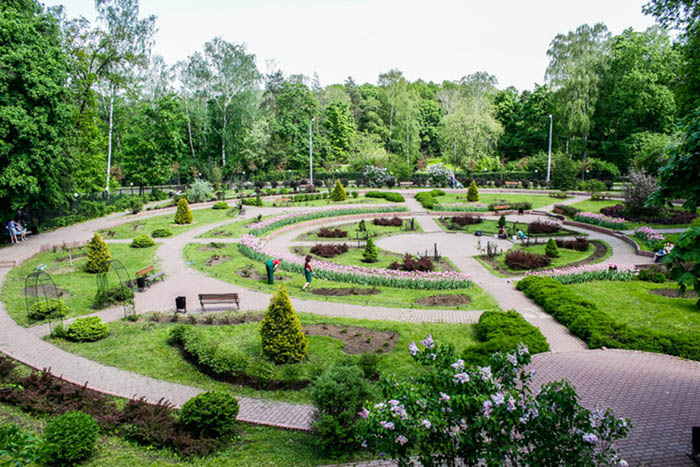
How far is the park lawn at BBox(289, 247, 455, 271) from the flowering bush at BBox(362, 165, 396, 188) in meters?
29.3

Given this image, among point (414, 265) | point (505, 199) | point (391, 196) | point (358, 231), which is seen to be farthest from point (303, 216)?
point (505, 199)

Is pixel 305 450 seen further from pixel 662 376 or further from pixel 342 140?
pixel 342 140

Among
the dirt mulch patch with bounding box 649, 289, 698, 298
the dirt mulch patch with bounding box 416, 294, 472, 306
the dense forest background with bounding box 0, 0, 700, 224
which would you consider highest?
the dense forest background with bounding box 0, 0, 700, 224

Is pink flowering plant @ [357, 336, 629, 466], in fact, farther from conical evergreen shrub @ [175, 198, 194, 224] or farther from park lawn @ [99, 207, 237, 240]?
conical evergreen shrub @ [175, 198, 194, 224]

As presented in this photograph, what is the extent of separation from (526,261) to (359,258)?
7.60 meters

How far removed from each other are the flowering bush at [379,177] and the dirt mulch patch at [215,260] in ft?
107

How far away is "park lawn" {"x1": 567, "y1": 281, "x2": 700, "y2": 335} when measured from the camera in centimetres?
1336

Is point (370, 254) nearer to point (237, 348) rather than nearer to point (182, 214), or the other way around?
point (237, 348)

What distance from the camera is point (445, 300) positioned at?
15.7 metres

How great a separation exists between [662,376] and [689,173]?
5.67 m

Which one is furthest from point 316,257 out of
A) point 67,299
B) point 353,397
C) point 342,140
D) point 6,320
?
point 342,140

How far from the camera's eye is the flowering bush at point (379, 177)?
52812mm

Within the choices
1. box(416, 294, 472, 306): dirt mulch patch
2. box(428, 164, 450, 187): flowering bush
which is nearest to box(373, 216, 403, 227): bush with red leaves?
box(416, 294, 472, 306): dirt mulch patch

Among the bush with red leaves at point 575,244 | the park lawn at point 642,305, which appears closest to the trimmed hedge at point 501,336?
the park lawn at point 642,305
